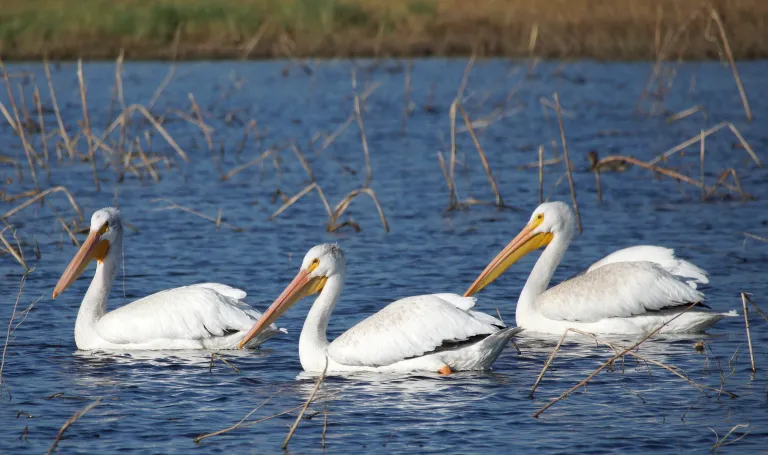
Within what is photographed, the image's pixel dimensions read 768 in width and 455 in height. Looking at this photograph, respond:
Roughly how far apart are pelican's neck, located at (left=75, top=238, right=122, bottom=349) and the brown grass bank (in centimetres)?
1620

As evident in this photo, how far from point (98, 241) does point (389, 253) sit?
10.5 ft

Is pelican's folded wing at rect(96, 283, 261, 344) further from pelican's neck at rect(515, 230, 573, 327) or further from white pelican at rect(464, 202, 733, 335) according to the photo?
pelican's neck at rect(515, 230, 573, 327)

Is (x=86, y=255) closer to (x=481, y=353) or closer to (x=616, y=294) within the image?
(x=481, y=353)

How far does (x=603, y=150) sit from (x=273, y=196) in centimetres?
465

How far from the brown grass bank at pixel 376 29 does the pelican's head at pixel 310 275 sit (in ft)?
56.1

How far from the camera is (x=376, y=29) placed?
2684 cm

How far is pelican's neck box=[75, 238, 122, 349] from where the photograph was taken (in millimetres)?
7754

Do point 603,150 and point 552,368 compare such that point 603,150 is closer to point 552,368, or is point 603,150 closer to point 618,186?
point 618,186

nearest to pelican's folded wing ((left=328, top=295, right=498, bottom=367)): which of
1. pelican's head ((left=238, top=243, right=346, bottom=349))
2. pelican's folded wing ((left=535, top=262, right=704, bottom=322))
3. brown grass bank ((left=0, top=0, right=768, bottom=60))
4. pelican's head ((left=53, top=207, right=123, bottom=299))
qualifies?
pelican's head ((left=238, top=243, right=346, bottom=349))

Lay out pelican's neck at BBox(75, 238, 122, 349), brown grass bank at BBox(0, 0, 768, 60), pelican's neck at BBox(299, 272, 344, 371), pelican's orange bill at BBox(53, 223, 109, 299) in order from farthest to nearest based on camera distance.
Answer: brown grass bank at BBox(0, 0, 768, 60), pelican's orange bill at BBox(53, 223, 109, 299), pelican's neck at BBox(75, 238, 122, 349), pelican's neck at BBox(299, 272, 344, 371)

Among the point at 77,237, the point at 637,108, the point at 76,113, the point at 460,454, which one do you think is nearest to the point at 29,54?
the point at 76,113

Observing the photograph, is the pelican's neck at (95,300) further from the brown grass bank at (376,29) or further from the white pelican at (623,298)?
the brown grass bank at (376,29)

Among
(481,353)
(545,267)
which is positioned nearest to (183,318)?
(481,353)

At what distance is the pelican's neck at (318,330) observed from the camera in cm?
706
